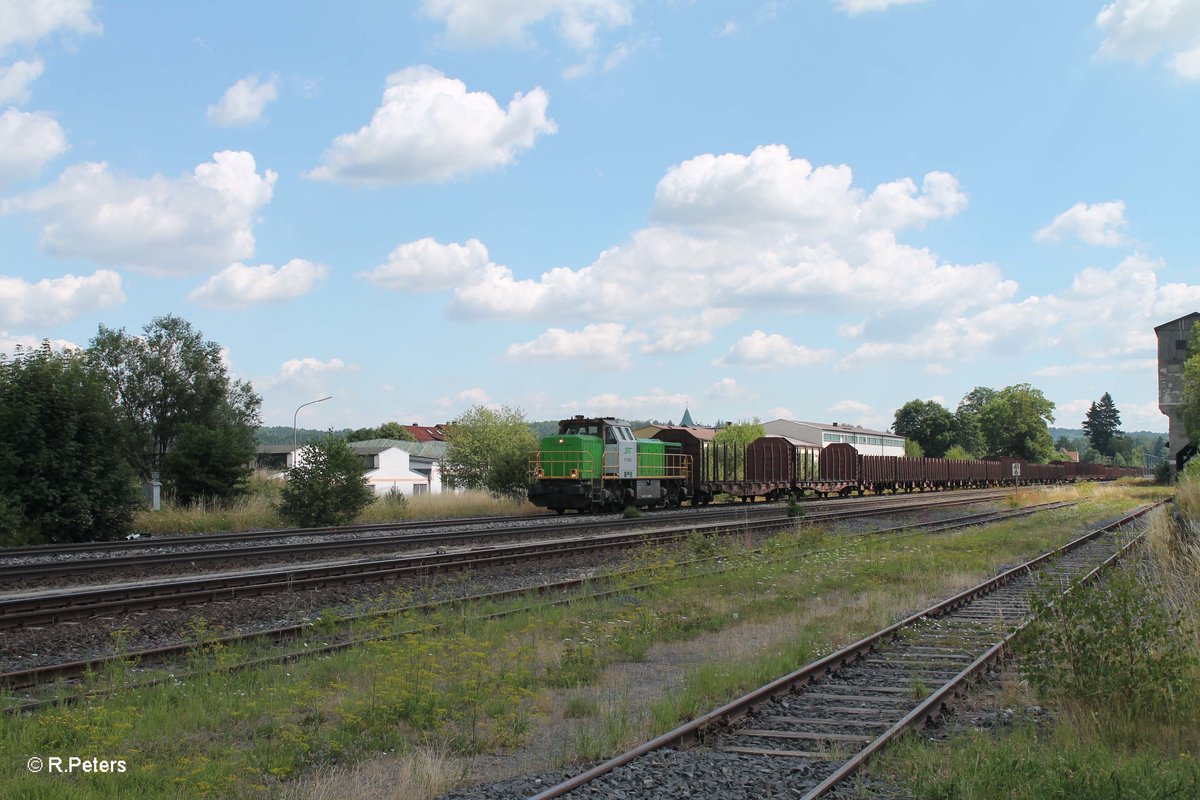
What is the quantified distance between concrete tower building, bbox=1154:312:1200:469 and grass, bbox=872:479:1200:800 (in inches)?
2910

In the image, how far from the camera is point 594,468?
31469 millimetres

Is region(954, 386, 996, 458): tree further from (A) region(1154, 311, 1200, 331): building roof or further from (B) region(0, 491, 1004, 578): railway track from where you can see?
(B) region(0, 491, 1004, 578): railway track

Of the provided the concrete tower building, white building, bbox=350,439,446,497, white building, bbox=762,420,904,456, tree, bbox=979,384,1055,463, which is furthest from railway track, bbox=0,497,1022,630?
tree, bbox=979,384,1055,463

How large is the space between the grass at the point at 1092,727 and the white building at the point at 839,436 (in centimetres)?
11643

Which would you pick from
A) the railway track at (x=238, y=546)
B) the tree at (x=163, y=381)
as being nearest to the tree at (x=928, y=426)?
the tree at (x=163, y=381)

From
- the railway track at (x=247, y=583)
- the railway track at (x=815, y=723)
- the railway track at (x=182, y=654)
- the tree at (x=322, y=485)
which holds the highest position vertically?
the tree at (x=322, y=485)

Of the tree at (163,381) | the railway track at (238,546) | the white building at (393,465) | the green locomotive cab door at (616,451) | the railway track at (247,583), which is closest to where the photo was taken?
the railway track at (247,583)

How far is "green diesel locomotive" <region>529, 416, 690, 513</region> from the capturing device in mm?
31125

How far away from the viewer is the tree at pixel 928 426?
15175cm

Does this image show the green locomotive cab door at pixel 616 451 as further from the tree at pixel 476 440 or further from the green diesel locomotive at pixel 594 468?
the tree at pixel 476 440

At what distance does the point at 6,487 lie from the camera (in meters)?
21.1

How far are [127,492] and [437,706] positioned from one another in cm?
1878

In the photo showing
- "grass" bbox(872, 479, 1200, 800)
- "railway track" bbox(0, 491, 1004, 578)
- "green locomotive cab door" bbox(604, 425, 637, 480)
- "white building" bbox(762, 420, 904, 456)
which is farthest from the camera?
"white building" bbox(762, 420, 904, 456)

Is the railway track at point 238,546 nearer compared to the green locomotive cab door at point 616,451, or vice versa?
the railway track at point 238,546
